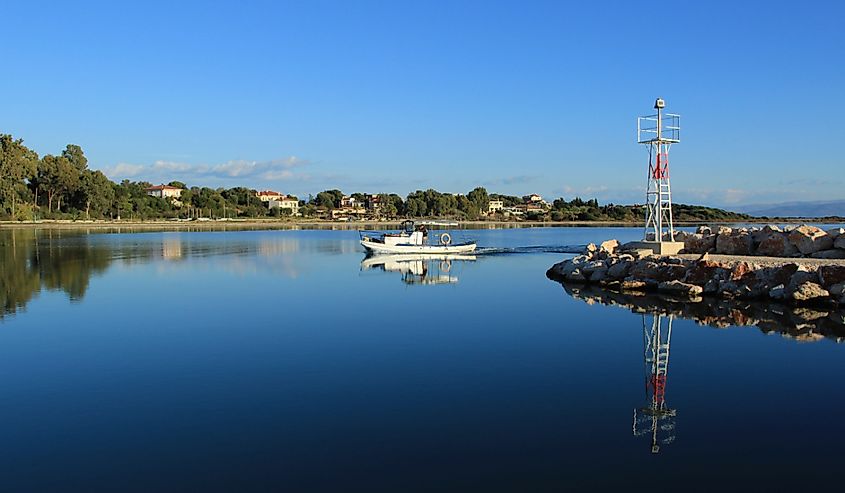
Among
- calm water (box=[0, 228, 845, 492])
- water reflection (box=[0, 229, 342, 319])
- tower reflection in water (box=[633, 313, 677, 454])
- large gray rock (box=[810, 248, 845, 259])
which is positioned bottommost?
tower reflection in water (box=[633, 313, 677, 454])

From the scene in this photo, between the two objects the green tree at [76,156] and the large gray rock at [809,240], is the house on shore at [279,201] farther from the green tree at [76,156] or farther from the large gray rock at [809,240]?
the large gray rock at [809,240]

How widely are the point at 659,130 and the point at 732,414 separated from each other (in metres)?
16.7

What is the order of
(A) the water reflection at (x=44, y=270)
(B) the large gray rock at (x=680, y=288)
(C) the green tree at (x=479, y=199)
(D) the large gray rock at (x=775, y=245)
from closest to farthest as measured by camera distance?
1. (B) the large gray rock at (x=680, y=288)
2. (A) the water reflection at (x=44, y=270)
3. (D) the large gray rock at (x=775, y=245)
4. (C) the green tree at (x=479, y=199)

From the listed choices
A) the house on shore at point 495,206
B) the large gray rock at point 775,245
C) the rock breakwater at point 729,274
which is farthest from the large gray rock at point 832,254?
the house on shore at point 495,206

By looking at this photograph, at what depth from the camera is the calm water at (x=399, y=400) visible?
6.46 meters

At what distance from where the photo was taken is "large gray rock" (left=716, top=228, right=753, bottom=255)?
23844 millimetres

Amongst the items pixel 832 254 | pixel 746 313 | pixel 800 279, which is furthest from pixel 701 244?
pixel 746 313

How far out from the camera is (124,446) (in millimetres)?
7152

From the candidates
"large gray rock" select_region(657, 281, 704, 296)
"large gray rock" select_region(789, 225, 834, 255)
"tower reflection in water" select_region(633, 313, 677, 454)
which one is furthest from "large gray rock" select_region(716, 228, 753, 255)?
"tower reflection in water" select_region(633, 313, 677, 454)

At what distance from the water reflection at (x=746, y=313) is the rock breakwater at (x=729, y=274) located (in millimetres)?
401

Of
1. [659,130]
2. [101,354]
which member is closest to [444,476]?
[101,354]

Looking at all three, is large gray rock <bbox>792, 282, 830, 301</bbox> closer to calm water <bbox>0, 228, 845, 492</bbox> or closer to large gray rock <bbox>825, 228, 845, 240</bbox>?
calm water <bbox>0, 228, 845, 492</bbox>

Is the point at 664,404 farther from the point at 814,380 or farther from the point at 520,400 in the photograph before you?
the point at 814,380

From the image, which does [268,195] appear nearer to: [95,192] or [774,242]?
[95,192]
